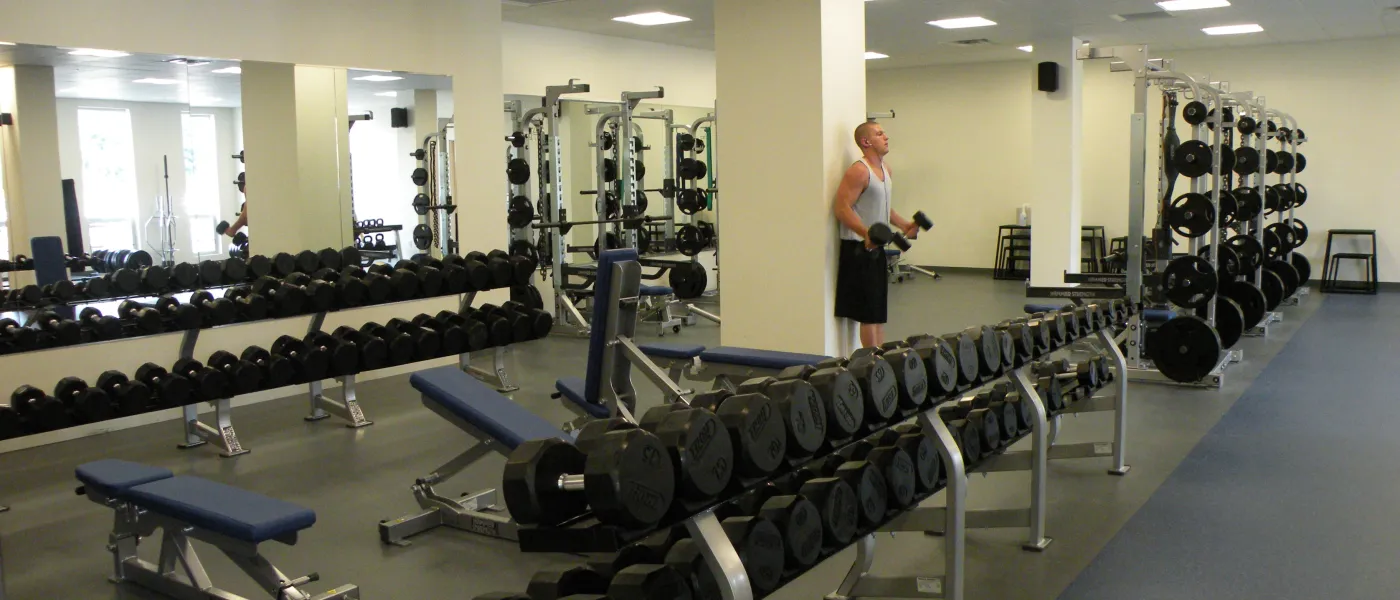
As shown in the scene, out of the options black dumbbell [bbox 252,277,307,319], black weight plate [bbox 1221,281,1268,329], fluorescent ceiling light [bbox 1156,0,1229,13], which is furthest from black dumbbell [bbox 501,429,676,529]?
fluorescent ceiling light [bbox 1156,0,1229,13]

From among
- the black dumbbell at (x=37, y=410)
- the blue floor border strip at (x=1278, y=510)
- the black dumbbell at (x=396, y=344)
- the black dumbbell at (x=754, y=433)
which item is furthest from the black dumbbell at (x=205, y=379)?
the blue floor border strip at (x=1278, y=510)

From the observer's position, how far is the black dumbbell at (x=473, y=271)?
5258 millimetres

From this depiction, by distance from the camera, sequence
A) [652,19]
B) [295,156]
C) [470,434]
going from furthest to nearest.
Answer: [652,19] < [295,156] < [470,434]

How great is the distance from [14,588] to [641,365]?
6.71ft

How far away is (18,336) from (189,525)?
1865 mm

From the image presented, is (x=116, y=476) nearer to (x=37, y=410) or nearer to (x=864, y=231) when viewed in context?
(x=37, y=410)

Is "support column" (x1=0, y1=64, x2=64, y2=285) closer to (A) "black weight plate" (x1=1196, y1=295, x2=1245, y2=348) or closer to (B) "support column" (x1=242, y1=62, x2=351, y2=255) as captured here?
(B) "support column" (x1=242, y1=62, x2=351, y2=255)

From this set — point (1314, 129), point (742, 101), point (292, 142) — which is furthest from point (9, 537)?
point (1314, 129)

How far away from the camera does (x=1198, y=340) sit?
527 cm

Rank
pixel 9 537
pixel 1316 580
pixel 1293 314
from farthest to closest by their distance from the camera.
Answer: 1. pixel 1293 314
2. pixel 9 537
3. pixel 1316 580

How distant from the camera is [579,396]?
3.80m

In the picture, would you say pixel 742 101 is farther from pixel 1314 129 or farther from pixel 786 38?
pixel 1314 129

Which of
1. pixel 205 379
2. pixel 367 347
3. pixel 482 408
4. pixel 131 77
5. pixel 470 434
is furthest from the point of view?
pixel 131 77

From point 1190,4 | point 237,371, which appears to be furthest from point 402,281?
point 1190,4
